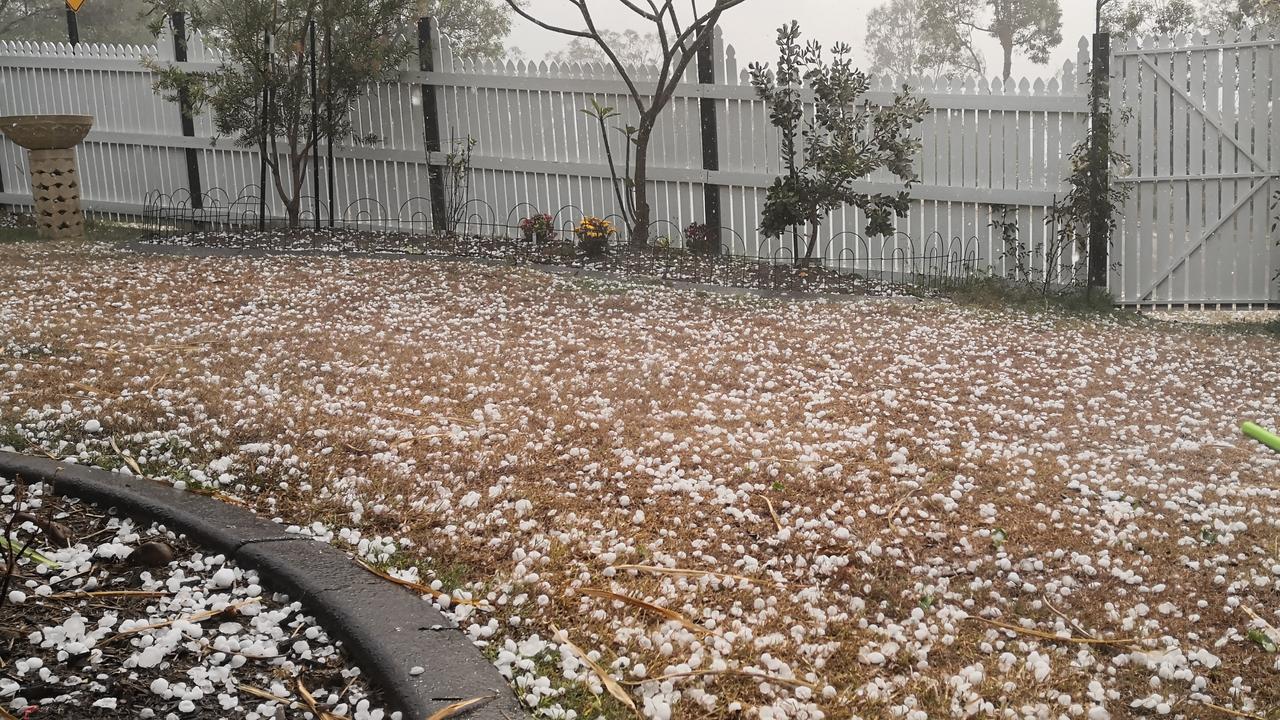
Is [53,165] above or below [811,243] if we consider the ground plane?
above

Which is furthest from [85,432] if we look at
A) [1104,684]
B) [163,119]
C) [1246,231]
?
[163,119]

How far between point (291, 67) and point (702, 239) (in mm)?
4226

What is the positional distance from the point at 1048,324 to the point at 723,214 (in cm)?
313

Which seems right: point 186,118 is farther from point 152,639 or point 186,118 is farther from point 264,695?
point 264,695

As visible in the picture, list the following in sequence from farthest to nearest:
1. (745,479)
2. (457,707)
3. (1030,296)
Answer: (1030,296) < (745,479) < (457,707)

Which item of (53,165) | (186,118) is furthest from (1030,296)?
(186,118)

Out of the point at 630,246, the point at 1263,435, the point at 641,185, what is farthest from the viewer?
the point at 630,246

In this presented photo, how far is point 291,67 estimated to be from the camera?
388 inches

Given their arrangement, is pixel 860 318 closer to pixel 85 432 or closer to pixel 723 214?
pixel 723 214

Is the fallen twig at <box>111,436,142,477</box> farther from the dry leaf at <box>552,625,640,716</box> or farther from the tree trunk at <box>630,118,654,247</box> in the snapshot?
the tree trunk at <box>630,118,654,247</box>

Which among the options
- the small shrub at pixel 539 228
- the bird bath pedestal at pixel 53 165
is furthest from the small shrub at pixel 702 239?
the bird bath pedestal at pixel 53 165

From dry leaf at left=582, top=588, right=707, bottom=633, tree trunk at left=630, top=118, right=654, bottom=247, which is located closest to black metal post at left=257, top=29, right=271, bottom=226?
tree trunk at left=630, top=118, right=654, bottom=247

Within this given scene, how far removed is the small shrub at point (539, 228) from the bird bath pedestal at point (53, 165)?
12.8 ft

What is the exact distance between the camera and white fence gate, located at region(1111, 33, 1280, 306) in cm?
742
